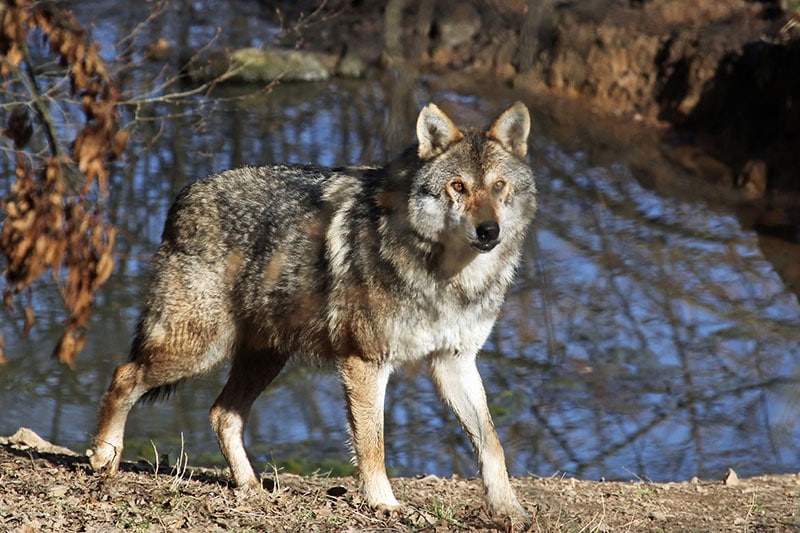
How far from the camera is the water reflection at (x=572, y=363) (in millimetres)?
10367

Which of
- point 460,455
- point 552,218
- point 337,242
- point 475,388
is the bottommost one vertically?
point 460,455

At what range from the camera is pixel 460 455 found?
10.2 m

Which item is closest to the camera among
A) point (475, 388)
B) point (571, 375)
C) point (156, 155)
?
point (475, 388)

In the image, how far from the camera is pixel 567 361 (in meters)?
12.0

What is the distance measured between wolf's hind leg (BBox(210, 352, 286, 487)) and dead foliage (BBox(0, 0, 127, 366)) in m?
0.97

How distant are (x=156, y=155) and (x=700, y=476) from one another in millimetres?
9353

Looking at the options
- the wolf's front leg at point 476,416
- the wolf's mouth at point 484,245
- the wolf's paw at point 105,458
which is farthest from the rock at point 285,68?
the wolf's mouth at point 484,245

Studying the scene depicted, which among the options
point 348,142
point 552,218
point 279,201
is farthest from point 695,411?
point 348,142

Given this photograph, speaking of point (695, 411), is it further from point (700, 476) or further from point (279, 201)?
point (279, 201)

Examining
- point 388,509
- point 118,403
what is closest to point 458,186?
point 388,509

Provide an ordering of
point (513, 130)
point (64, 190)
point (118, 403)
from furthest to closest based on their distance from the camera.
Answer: point (118, 403) < point (64, 190) < point (513, 130)

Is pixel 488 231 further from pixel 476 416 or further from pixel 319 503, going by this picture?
pixel 319 503

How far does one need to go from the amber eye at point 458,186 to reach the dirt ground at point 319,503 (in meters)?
1.76

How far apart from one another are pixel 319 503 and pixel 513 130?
2429mm
